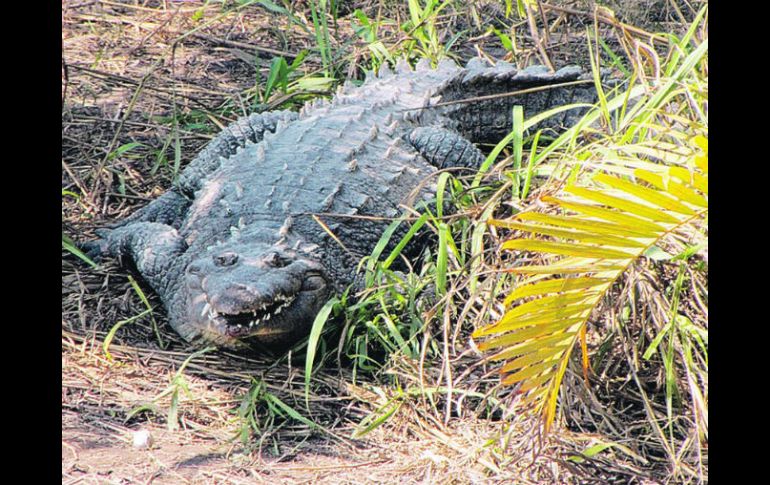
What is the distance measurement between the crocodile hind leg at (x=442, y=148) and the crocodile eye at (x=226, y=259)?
150cm

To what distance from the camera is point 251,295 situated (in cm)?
381

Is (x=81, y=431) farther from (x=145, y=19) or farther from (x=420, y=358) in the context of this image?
(x=145, y=19)

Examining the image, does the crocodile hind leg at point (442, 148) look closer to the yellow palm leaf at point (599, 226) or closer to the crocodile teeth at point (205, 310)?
the crocodile teeth at point (205, 310)

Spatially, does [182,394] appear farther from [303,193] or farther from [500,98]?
[500,98]

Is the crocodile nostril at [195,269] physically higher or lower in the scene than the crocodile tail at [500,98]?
lower

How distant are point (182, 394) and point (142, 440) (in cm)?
39

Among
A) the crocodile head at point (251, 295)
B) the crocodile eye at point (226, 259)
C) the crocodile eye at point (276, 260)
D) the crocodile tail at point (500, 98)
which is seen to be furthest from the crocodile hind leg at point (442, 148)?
the crocodile eye at point (226, 259)

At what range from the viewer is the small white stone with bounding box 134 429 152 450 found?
3326 millimetres

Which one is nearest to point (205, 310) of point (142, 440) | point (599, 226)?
point (142, 440)

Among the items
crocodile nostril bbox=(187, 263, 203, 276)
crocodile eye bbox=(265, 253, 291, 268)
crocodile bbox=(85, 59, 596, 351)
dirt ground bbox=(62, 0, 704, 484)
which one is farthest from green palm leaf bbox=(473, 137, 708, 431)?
crocodile nostril bbox=(187, 263, 203, 276)

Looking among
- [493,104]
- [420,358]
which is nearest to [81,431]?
[420,358]

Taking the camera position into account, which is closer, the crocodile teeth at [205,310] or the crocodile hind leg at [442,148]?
the crocodile teeth at [205,310]

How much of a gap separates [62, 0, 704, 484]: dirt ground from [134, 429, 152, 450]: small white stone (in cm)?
2

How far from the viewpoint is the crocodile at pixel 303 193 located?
158 inches
